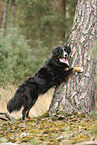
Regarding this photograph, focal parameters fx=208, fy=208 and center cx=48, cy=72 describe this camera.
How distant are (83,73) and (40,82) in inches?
40.0

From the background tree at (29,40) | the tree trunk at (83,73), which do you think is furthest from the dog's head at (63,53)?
the background tree at (29,40)

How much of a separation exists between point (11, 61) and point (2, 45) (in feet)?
3.40

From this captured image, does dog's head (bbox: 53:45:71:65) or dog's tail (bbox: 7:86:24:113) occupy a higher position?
dog's head (bbox: 53:45:71:65)

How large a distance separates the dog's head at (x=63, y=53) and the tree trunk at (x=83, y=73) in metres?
0.14

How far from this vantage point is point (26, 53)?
9.66m

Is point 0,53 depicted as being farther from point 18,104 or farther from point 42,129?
point 42,129

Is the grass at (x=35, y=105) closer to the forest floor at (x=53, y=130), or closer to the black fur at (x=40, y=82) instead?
the black fur at (x=40, y=82)

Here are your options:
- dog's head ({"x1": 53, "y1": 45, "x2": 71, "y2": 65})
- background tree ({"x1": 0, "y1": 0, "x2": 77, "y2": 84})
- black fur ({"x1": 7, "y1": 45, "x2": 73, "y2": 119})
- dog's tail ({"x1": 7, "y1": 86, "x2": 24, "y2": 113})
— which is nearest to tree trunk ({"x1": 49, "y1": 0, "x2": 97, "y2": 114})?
dog's head ({"x1": 53, "y1": 45, "x2": 71, "y2": 65})

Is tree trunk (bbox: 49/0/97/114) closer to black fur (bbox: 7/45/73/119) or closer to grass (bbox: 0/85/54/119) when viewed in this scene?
black fur (bbox: 7/45/73/119)

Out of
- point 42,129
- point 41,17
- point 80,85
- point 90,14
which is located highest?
point 41,17

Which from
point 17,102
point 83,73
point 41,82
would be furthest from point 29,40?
point 83,73

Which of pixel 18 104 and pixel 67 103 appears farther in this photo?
pixel 18 104

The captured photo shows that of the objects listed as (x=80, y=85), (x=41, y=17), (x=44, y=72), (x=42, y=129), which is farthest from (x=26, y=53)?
(x=42, y=129)

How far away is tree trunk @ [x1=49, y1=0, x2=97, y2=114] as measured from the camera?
445 cm
